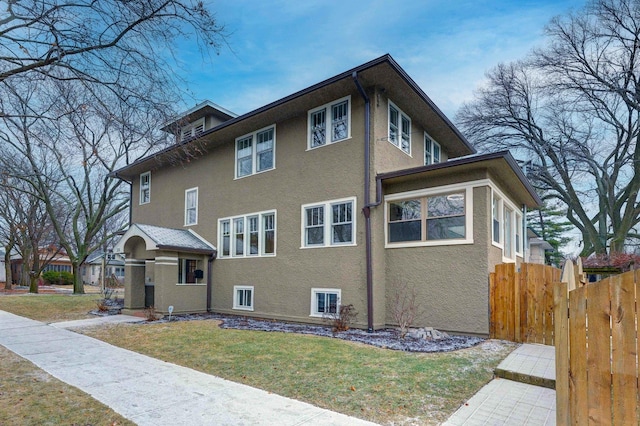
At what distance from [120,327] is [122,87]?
734cm

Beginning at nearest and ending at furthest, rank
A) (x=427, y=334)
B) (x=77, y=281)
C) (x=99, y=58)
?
(x=99, y=58), (x=427, y=334), (x=77, y=281)

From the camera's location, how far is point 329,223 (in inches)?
438

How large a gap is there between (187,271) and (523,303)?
10628 mm

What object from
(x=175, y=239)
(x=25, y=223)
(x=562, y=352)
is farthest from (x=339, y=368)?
(x=25, y=223)

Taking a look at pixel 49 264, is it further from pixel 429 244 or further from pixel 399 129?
pixel 429 244

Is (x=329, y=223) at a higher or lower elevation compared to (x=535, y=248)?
higher

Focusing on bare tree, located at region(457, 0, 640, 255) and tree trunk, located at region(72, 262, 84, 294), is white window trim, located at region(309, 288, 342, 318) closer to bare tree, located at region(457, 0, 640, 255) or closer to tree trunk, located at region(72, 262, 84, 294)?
bare tree, located at region(457, 0, 640, 255)

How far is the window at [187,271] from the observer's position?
13653 millimetres

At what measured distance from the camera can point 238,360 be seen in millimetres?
6754

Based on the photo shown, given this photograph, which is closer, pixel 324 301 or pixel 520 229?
pixel 324 301

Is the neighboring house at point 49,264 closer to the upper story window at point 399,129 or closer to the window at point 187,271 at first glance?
the window at point 187,271

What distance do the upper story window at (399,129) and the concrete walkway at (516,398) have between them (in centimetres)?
679

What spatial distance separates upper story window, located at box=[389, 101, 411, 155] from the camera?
11.3 meters

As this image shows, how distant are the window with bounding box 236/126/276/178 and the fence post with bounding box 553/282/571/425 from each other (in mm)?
10374
